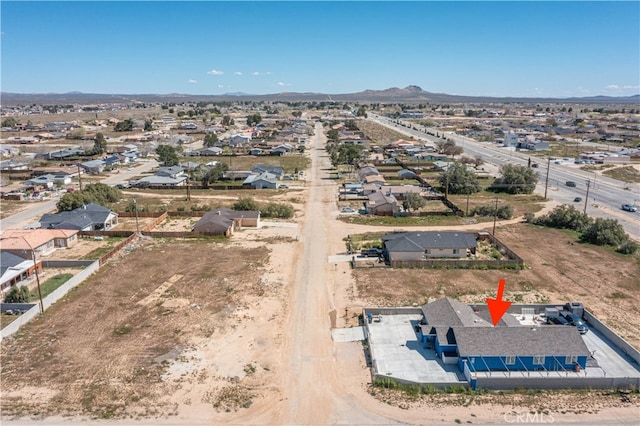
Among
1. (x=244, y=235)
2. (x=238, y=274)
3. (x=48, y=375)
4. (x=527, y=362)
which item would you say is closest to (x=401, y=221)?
(x=244, y=235)

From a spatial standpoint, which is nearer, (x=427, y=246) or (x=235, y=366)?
(x=235, y=366)

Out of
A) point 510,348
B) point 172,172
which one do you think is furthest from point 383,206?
point 172,172

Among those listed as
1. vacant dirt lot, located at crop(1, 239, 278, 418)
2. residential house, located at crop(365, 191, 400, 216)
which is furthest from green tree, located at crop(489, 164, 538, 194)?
vacant dirt lot, located at crop(1, 239, 278, 418)

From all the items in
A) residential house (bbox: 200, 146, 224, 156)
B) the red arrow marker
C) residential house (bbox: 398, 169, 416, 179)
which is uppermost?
residential house (bbox: 200, 146, 224, 156)

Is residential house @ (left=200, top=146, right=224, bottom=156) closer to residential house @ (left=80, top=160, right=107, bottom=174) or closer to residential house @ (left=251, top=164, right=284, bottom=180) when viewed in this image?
residential house @ (left=80, top=160, right=107, bottom=174)

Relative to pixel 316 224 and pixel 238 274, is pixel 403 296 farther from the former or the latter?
pixel 316 224

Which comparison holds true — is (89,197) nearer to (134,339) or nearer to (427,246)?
(134,339)
